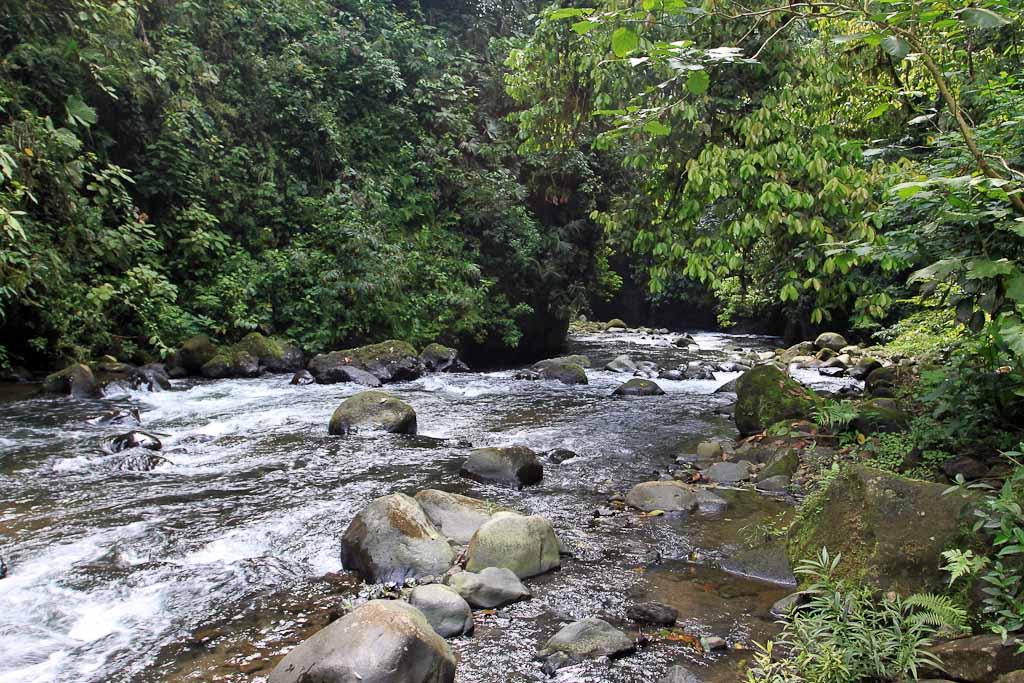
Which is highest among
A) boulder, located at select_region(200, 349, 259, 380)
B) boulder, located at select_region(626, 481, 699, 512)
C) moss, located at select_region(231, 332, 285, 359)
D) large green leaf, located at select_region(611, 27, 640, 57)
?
large green leaf, located at select_region(611, 27, 640, 57)

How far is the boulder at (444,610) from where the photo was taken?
3.61 meters

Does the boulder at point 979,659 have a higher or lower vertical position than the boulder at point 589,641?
higher

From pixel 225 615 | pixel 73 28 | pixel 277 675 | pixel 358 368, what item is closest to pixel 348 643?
pixel 277 675

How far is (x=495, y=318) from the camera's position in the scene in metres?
15.8

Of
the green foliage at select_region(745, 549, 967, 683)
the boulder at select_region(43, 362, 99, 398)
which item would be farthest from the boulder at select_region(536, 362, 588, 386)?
the green foliage at select_region(745, 549, 967, 683)

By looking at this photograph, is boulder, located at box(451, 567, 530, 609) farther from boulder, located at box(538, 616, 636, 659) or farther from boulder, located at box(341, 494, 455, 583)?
boulder, located at box(538, 616, 636, 659)

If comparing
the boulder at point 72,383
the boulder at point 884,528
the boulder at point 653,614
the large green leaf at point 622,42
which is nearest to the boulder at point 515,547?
the boulder at point 653,614

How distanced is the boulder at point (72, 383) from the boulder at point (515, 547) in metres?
7.51

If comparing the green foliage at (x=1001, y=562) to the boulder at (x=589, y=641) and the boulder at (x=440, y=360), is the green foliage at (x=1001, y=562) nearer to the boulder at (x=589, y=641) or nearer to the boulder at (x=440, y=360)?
the boulder at (x=589, y=641)

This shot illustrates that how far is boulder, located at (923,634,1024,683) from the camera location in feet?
8.15

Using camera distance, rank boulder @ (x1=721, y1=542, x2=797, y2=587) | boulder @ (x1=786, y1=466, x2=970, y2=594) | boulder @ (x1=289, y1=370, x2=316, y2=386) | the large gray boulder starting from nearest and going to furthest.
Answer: the large gray boulder < boulder @ (x1=786, y1=466, x2=970, y2=594) < boulder @ (x1=721, y1=542, x2=797, y2=587) < boulder @ (x1=289, y1=370, x2=316, y2=386)

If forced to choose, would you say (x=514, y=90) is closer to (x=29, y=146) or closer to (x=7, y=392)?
(x=29, y=146)

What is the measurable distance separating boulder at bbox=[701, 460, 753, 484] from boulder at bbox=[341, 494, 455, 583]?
9.61 ft

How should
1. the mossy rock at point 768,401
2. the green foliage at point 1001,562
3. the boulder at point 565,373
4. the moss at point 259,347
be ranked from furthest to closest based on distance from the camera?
1. the boulder at point 565,373
2. the moss at point 259,347
3. the mossy rock at point 768,401
4. the green foliage at point 1001,562
